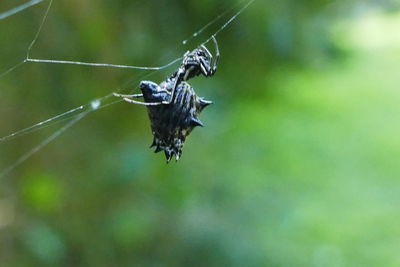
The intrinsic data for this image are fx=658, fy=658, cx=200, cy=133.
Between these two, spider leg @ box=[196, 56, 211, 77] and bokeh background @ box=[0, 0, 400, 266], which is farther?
bokeh background @ box=[0, 0, 400, 266]

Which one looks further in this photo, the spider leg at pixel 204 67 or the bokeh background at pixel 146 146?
the bokeh background at pixel 146 146

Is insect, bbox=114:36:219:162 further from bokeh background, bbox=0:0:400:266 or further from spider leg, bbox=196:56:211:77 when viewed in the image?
bokeh background, bbox=0:0:400:266

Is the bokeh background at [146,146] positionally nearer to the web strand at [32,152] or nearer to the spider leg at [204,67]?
the web strand at [32,152]

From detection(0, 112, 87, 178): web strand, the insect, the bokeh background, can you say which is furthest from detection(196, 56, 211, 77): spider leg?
detection(0, 112, 87, 178): web strand

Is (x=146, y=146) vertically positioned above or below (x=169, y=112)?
above

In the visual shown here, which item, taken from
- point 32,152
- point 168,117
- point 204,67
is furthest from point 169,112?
point 32,152

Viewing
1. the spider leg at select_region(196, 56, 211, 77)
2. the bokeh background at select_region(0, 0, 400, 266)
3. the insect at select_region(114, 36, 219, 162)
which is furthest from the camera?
the bokeh background at select_region(0, 0, 400, 266)

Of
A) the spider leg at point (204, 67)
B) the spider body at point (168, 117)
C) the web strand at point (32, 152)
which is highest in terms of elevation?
the web strand at point (32, 152)

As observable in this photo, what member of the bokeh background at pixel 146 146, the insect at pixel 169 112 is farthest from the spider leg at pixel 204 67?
the bokeh background at pixel 146 146

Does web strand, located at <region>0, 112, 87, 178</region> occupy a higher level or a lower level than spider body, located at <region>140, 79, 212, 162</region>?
higher

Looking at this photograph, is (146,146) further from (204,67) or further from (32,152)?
(204,67)
